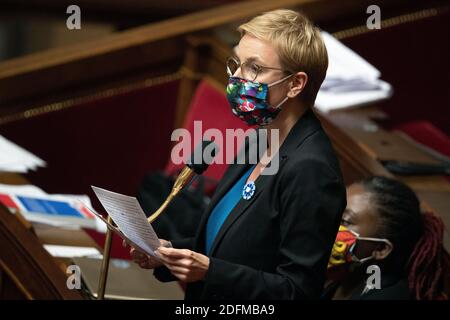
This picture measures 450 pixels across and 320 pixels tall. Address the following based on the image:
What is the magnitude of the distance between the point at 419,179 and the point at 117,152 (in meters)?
1.13

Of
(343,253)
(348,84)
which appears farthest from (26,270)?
(348,84)

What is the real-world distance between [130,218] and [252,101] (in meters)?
0.30

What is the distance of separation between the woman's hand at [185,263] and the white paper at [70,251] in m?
0.80

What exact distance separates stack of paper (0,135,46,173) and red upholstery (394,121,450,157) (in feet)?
3.71

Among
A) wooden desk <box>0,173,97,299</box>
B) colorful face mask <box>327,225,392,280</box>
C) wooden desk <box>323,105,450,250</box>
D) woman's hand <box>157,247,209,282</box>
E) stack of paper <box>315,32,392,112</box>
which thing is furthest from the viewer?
stack of paper <box>315,32,392,112</box>

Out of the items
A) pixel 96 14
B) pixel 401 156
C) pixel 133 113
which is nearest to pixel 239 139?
pixel 401 156

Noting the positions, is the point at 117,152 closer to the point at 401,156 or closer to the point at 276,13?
the point at 401,156

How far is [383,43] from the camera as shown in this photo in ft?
11.4

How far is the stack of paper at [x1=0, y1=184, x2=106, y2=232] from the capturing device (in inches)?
103

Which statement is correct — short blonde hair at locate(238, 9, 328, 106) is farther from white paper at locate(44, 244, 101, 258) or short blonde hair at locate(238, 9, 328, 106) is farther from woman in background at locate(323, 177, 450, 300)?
white paper at locate(44, 244, 101, 258)

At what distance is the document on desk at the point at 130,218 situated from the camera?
66.0 inches

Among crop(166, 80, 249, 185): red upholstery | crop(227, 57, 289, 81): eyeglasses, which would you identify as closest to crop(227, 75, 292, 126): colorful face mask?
crop(227, 57, 289, 81): eyeglasses

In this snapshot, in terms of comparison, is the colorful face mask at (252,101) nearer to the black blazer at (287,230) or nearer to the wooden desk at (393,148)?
the black blazer at (287,230)

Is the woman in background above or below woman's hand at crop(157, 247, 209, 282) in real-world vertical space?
below
